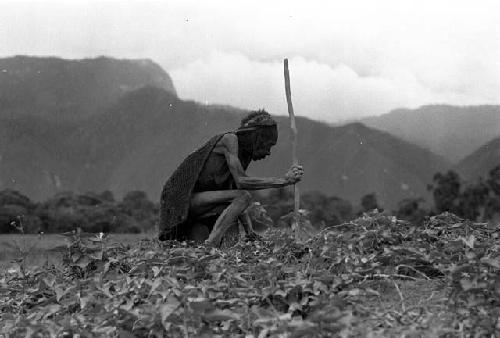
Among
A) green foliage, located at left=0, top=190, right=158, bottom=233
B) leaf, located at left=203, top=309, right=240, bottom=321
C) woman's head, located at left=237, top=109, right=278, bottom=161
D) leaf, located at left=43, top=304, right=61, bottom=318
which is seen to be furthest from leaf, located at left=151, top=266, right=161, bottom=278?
green foliage, located at left=0, top=190, right=158, bottom=233

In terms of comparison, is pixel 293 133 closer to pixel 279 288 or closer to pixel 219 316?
pixel 279 288

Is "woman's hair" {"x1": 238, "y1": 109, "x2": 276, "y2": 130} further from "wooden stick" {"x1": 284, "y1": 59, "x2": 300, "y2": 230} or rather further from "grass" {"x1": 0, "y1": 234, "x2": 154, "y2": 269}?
"grass" {"x1": 0, "y1": 234, "x2": 154, "y2": 269}

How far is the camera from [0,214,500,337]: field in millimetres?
4543

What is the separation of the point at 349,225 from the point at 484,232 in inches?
51.0

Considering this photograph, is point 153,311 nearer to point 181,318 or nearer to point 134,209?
point 181,318

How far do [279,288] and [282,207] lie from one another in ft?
44.3

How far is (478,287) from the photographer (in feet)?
15.3

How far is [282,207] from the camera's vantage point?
61.1ft

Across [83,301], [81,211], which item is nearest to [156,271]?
[83,301]

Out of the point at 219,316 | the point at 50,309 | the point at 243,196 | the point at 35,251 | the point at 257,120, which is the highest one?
the point at 257,120

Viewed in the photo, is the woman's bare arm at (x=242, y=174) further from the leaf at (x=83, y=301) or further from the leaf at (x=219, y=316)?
the leaf at (x=219, y=316)

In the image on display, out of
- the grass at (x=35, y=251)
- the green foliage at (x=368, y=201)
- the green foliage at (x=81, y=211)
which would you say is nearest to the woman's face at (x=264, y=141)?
the grass at (x=35, y=251)

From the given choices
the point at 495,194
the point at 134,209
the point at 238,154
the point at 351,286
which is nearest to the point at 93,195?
the point at 134,209

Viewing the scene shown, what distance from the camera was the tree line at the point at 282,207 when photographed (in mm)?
18578
